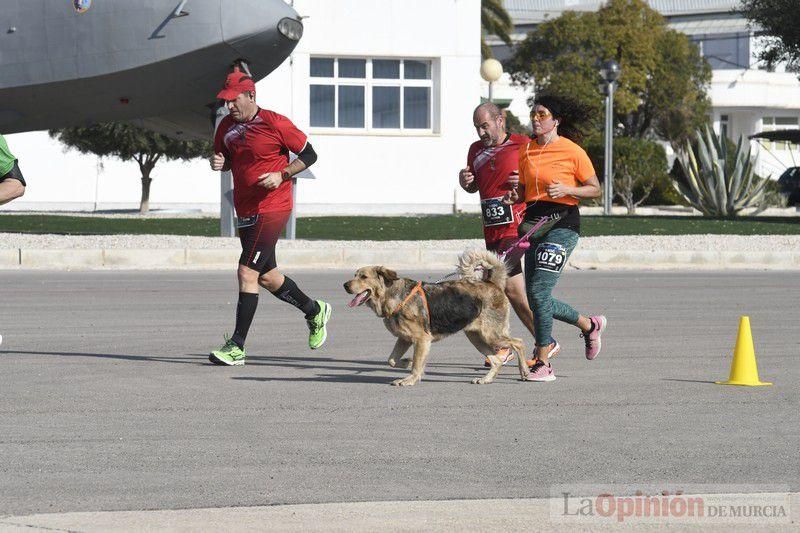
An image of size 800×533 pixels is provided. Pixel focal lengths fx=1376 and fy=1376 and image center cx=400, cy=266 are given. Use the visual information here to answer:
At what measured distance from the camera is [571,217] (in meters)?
9.46

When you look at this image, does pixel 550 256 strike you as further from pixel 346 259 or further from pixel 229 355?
pixel 346 259

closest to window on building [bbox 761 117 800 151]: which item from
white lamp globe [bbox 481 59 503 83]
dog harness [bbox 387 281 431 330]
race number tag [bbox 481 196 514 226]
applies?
white lamp globe [bbox 481 59 503 83]

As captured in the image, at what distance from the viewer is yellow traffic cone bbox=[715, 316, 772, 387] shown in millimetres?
9266

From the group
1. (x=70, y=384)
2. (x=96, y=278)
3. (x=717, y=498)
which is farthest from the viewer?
(x=96, y=278)

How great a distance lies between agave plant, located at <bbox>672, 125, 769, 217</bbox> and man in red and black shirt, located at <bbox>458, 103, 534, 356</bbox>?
29958 mm

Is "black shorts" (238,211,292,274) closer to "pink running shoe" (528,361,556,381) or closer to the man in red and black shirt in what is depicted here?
the man in red and black shirt

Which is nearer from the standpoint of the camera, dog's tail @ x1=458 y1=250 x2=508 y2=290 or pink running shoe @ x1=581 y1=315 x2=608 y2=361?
dog's tail @ x1=458 y1=250 x2=508 y2=290

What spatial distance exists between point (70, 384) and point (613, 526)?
5.13m

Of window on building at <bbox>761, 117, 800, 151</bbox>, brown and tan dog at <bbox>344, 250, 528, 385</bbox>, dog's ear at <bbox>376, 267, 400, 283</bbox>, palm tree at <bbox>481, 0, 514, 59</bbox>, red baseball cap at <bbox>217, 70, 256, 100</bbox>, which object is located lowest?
brown and tan dog at <bbox>344, 250, 528, 385</bbox>

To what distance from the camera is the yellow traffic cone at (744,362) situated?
9266 millimetres

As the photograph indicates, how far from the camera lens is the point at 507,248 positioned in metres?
9.95

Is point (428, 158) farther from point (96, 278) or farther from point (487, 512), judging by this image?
point (487, 512)

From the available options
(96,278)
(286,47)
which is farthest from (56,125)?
(96,278)

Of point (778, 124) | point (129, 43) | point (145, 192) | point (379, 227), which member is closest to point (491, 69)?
point (379, 227)
